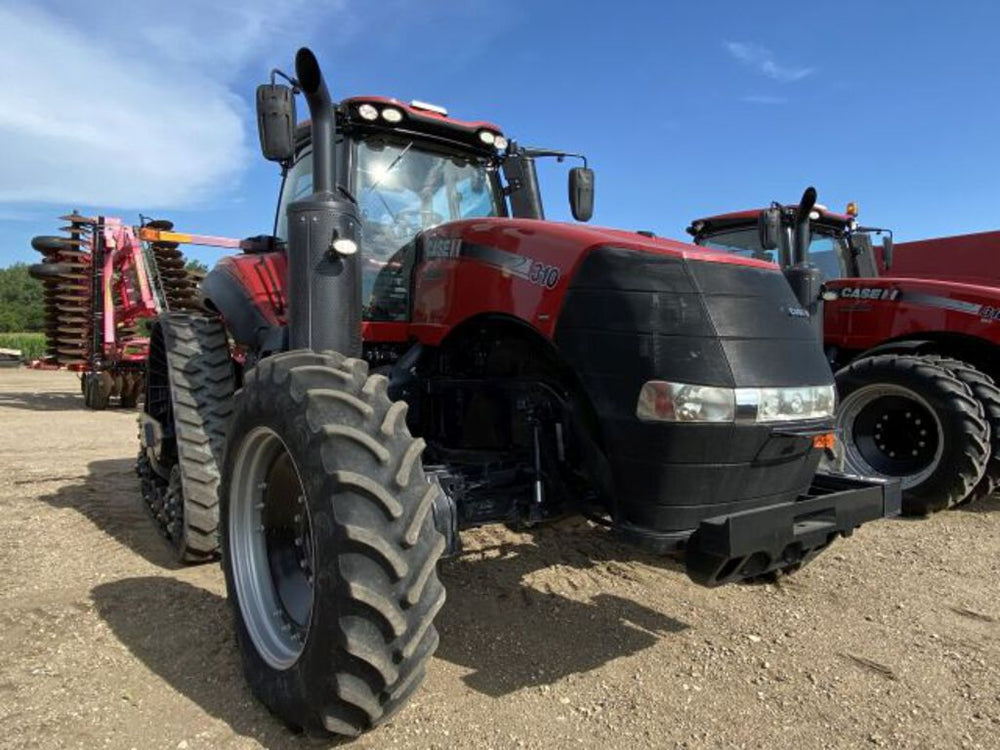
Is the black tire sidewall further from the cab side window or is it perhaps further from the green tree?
the green tree

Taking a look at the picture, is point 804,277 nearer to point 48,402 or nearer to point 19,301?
point 48,402

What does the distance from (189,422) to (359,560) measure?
2244mm

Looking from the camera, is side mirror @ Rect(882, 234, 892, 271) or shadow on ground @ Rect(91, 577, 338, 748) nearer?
shadow on ground @ Rect(91, 577, 338, 748)

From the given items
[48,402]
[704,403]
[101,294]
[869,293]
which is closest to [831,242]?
[869,293]

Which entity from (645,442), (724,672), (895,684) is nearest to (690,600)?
(724,672)

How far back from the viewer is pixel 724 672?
9.84 feet

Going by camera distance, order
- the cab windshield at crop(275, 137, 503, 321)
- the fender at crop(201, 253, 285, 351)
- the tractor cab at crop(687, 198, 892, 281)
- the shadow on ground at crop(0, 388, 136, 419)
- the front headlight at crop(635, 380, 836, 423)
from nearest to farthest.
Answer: the front headlight at crop(635, 380, 836, 423), the cab windshield at crop(275, 137, 503, 321), the fender at crop(201, 253, 285, 351), the tractor cab at crop(687, 198, 892, 281), the shadow on ground at crop(0, 388, 136, 419)

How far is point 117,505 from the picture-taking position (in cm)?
544

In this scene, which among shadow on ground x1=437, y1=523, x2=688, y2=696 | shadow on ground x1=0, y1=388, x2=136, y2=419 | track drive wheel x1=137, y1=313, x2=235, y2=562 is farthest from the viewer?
shadow on ground x1=0, y1=388, x2=136, y2=419

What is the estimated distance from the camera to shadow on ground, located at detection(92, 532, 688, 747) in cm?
283

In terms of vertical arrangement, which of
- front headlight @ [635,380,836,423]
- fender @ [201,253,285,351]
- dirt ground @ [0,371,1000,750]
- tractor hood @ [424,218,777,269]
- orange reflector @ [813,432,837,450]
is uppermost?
tractor hood @ [424,218,777,269]

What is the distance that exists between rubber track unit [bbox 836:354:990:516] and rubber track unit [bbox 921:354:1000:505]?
3.0 inches

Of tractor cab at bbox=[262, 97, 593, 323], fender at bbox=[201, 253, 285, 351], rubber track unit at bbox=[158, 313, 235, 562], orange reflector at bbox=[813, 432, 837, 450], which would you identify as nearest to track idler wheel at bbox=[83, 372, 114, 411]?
rubber track unit at bbox=[158, 313, 235, 562]

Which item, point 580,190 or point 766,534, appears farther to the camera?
point 580,190
